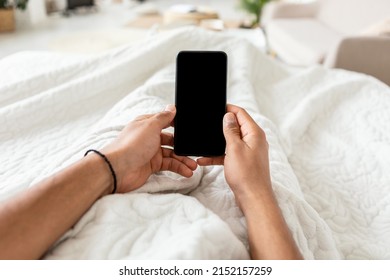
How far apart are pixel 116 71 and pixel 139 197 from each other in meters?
0.63

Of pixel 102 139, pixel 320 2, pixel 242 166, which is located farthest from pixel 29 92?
pixel 320 2

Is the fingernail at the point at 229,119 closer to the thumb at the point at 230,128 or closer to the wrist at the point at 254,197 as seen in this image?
the thumb at the point at 230,128

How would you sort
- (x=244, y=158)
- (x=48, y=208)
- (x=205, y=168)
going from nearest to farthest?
1. (x=48, y=208)
2. (x=244, y=158)
3. (x=205, y=168)

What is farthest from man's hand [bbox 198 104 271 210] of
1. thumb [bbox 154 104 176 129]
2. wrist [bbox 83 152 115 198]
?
wrist [bbox 83 152 115 198]

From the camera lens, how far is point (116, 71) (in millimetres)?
1093

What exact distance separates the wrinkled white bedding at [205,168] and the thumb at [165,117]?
4.1 inches

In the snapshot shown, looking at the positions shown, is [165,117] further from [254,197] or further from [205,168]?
[254,197]

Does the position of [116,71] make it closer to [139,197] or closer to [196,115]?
[196,115]

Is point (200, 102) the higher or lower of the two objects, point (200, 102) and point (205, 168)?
the higher

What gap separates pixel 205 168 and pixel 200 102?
0.46 feet

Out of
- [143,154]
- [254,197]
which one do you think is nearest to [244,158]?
[254,197]

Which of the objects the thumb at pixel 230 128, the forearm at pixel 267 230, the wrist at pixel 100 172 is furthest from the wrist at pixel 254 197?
the wrist at pixel 100 172

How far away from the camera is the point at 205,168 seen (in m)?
0.74

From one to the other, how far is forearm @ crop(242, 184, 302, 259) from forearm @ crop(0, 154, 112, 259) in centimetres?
24
